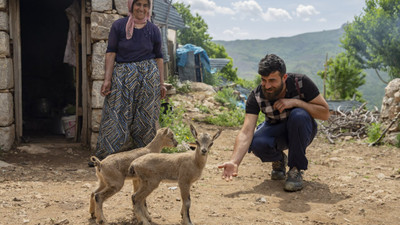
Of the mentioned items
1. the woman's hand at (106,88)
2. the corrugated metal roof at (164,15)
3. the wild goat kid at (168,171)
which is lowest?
the wild goat kid at (168,171)

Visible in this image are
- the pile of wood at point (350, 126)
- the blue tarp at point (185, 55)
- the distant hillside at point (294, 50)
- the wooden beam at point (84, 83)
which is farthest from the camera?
the distant hillside at point (294, 50)

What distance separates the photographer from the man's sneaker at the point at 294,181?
478cm

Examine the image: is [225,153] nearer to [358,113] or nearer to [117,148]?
[117,148]

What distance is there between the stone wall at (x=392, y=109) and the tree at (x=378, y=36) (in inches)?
828

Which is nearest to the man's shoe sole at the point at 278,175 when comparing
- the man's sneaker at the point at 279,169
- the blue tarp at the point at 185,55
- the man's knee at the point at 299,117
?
the man's sneaker at the point at 279,169

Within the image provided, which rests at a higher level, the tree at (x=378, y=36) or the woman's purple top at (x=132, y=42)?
the tree at (x=378, y=36)

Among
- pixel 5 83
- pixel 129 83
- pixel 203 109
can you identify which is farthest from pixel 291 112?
pixel 203 109

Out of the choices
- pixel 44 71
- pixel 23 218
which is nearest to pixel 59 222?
pixel 23 218

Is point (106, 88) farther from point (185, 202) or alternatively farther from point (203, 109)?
point (203, 109)

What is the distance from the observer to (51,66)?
12.0 m

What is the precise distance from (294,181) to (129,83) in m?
2.57

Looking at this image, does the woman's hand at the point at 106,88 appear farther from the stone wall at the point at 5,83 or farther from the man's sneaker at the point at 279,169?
the man's sneaker at the point at 279,169

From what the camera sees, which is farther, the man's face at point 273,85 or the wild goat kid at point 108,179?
the man's face at point 273,85

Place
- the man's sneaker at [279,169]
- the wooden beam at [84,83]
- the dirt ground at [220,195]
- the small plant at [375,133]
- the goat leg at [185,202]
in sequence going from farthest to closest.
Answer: the small plant at [375,133], the wooden beam at [84,83], the man's sneaker at [279,169], the dirt ground at [220,195], the goat leg at [185,202]
